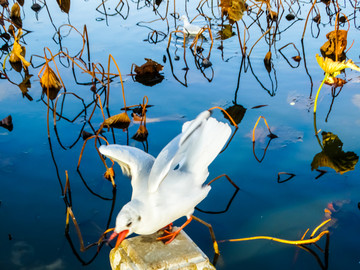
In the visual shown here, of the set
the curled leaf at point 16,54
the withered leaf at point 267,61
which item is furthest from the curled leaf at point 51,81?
the withered leaf at point 267,61

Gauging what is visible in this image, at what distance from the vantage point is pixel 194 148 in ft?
4.55

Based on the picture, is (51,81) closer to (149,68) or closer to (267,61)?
(149,68)

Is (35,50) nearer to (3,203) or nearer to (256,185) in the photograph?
(3,203)

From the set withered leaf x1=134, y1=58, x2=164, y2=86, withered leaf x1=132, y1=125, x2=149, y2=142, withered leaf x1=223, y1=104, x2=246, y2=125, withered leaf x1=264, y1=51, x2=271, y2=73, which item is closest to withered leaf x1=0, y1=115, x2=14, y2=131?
withered leaf x1=132, y1=125, x2=149, y2=142

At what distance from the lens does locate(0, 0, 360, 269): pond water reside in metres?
1.56

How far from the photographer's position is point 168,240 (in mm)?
1403

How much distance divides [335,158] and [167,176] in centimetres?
103

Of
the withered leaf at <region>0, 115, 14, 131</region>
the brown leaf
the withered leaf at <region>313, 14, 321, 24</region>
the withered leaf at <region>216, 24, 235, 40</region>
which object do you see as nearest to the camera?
the brown leaf

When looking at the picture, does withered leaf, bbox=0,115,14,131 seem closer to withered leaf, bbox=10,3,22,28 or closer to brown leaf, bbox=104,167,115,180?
brown leaf, bbox=104,167,115,180

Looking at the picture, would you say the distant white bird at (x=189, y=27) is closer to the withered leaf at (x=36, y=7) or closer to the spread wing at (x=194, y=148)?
the withered leaf at (x=36, y=7)

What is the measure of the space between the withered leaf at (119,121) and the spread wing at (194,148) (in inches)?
27.9

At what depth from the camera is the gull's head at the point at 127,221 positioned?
1.22m

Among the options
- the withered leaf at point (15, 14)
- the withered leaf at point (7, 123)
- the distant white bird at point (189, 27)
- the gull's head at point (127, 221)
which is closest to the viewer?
the gull's head at point (127, 221)

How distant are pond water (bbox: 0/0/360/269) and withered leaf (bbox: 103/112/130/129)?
0.23 feet
